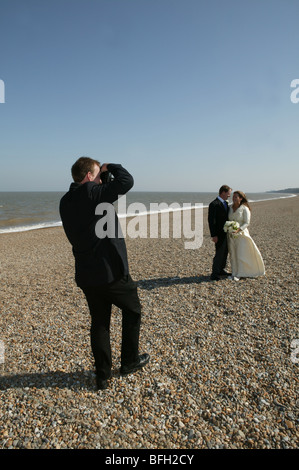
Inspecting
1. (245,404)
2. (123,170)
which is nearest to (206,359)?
(245,404)

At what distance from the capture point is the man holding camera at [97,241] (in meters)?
2.61

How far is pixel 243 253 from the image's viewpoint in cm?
678

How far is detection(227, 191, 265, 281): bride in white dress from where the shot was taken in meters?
6.63

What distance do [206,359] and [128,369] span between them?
3.43 ft

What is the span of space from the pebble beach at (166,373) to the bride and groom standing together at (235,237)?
0.32m

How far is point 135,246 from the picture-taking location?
12.5 meters

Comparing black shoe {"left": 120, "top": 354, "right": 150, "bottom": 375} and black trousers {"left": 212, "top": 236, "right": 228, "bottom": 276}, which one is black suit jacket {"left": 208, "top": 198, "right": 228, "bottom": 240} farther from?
black shoe {"left": 120, "top": 354, "right": 150, "bottom": 375}

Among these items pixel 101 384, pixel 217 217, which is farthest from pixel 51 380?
pixel 217 217

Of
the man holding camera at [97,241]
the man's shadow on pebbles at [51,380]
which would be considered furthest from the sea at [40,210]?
the man holding camera at [97,241]

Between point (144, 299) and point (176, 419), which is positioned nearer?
point (176, 419)

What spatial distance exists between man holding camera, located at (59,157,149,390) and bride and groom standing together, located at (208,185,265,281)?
13.7ft

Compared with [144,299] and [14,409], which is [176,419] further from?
[144,299]

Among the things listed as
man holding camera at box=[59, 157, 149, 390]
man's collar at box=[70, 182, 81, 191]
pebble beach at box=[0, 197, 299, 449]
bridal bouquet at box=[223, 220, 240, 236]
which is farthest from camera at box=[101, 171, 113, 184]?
bridal bouquet at box=[223, 220, 240, 236]
